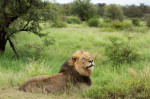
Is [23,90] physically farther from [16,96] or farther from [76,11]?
[76,11]

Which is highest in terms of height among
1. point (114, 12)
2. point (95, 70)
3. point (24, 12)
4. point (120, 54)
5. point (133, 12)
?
point (24, 12)

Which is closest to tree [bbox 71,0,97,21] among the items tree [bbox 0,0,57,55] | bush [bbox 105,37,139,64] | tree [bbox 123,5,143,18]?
tree [bbox 123,5,143,18]

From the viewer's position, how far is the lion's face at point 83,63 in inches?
236

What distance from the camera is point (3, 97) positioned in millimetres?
5332

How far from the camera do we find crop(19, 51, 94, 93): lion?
19.1 ft

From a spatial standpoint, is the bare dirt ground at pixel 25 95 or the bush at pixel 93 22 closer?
the bare dirt ground at pixel 25 95

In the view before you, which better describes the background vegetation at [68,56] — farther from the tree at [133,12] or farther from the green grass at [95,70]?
the tree at [133,12]

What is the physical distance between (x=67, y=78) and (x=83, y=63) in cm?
55

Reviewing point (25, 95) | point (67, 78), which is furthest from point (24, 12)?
point (25, 95)

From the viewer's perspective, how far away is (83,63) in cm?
605

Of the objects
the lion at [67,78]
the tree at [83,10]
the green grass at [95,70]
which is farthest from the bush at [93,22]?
the lion at [67,78]

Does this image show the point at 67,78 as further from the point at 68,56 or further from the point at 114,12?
the point at 114,12

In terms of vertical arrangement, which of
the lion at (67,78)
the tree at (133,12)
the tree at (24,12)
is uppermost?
the tree at (24,12)

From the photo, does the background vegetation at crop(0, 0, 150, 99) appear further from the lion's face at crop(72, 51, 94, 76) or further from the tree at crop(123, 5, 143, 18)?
the tree at crop(123, 5, 143, 18)
